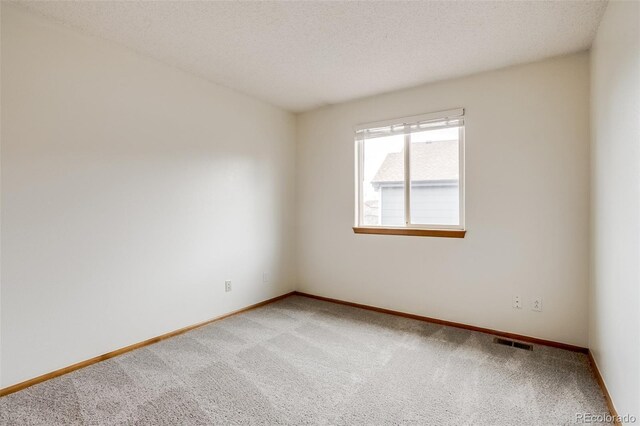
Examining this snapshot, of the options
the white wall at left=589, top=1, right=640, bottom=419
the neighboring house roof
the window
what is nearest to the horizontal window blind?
the window

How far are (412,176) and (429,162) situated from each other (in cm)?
21

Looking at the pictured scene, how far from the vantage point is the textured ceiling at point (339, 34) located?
188 centimetres

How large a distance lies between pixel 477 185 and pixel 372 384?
1.91 metres

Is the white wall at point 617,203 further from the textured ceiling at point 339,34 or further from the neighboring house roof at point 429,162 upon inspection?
the neighboring house roof at point 429,162

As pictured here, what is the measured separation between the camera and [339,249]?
3.66 metres

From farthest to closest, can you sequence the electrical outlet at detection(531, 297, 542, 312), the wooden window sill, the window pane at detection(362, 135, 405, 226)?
the window pane at detection(362, 135, 405, 226) < the wooden window sill < the electrical outlet at detection(531, 297, 542, 312)

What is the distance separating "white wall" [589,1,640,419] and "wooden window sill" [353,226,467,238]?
97 centimetres

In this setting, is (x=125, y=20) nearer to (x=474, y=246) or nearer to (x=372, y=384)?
(x=372, y=384)

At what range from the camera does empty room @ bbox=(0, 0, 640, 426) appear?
1762 millimetres

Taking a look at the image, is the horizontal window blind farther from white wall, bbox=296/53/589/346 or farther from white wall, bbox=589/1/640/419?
white wall, bbox=589/1/640/419

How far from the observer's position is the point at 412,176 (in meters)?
3.19

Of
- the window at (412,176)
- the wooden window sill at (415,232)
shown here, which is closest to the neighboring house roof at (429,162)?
the window at (412,176)

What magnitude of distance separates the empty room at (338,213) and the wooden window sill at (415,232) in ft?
0.08

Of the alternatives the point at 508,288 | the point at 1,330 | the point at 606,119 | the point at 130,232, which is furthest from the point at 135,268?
the point at 606,119
